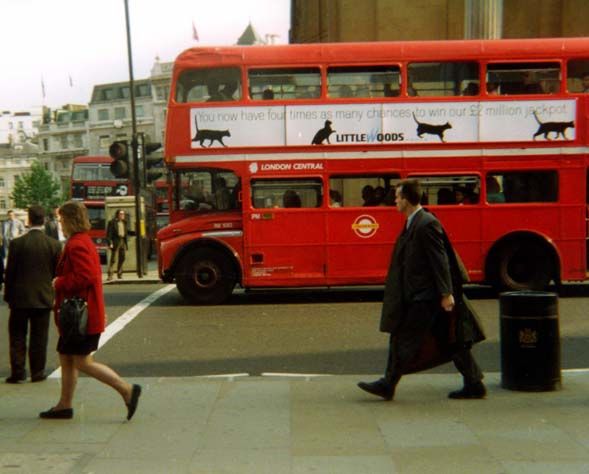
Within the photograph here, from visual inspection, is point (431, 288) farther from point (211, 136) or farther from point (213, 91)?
point (213, 91)

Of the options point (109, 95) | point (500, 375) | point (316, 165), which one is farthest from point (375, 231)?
point (109, 95)

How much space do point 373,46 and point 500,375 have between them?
26.4 ft

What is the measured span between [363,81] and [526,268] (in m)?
4.07

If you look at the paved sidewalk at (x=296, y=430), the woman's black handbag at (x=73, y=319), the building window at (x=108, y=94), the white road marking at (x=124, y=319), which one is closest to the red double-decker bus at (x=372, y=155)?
the white road marking at (x=124, y=319)

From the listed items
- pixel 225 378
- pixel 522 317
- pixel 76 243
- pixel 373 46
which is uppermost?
pixel 373 46

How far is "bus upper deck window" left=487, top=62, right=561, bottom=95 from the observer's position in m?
15.0

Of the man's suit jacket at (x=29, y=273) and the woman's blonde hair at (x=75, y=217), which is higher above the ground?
the woman's blonde hair at (x=75, y=217)

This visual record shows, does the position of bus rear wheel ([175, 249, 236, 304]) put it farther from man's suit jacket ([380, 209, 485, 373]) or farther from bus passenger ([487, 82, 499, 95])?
man's suit jacket ([380, 209, 485, 373])

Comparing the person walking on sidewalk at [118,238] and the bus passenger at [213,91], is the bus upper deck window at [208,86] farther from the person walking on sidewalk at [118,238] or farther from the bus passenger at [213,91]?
the person walking on sidewalk at [118,238]

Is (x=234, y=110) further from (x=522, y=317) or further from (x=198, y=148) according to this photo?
(x=522, y=317)

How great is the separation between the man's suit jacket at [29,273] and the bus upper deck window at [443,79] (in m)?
8.20

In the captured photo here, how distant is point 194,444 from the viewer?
6000 millimetres

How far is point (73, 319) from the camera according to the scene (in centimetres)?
643

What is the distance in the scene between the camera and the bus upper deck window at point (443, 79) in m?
15.1
